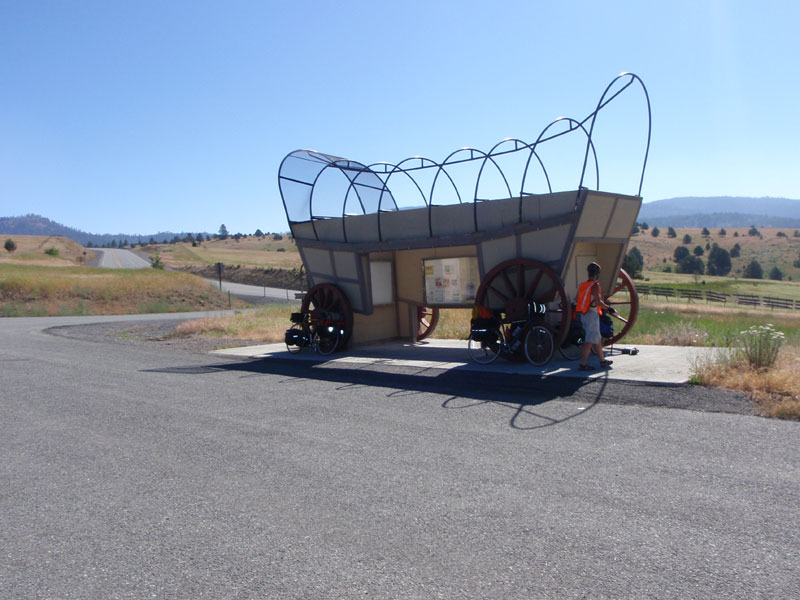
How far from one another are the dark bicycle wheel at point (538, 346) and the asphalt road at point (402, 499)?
2239mm

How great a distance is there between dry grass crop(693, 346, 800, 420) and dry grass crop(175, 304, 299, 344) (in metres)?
13.6

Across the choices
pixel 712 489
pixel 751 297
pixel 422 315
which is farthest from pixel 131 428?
pixel 751 297

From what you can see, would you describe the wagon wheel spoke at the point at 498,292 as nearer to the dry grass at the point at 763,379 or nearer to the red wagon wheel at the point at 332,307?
the dry grass at the point at 763,379

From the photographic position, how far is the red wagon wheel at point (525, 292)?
38.7ft

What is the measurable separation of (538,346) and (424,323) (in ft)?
21.6

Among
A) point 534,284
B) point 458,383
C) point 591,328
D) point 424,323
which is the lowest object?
point 458,383

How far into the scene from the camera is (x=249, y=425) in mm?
8055

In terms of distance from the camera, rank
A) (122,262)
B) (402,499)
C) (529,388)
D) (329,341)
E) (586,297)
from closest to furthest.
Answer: (402,499)
(529,388)
(586,297)
(329,341)
(122,262)

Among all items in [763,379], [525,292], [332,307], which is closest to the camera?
[763,379]

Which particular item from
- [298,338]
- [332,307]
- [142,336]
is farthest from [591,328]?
[142,336]

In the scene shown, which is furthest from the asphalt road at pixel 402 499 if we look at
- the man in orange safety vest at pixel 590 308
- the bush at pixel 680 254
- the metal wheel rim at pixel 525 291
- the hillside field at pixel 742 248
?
the bush at pixel 680 254

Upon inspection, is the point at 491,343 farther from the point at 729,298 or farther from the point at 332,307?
the point at 729,298

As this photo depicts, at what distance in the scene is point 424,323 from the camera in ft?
59.6

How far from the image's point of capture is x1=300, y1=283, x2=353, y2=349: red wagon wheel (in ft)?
52.2
